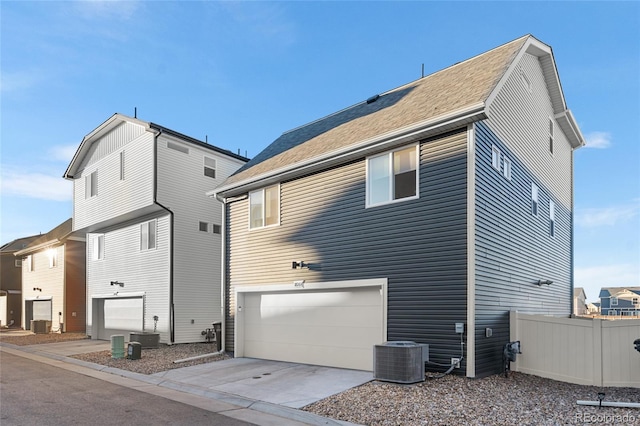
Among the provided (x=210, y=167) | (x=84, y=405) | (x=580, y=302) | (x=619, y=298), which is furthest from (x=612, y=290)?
(x=84, y=405)

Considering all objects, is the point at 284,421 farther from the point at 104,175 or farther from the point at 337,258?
the point at 104,175

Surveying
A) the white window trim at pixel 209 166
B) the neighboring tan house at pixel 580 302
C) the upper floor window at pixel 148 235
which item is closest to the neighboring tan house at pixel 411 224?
the white window trim at pixel 209 166

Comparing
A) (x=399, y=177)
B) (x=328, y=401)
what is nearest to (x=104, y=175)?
(x=399, y=177)

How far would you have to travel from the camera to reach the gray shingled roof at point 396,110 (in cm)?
1062

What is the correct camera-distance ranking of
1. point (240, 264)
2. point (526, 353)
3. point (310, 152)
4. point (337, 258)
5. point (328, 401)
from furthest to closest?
1. point (240, 264)
2. point (310, 152)
3. point (337, 258)
4. point (526, 353)
5. point (328, 401)

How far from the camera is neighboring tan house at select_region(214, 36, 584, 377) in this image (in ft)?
32.6

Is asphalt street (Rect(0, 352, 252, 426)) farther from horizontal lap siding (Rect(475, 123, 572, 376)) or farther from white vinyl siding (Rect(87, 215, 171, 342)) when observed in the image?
white vinyl siding (Rect(87, 215, 171, 342))

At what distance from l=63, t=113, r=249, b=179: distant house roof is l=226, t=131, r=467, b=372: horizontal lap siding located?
7528mm

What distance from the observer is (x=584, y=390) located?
9219 millimetres

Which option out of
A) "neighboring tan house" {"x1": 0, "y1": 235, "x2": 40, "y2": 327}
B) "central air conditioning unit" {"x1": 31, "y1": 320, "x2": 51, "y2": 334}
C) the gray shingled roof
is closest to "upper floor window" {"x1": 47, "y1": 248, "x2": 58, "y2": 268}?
"central air conditioning unit" {"x1": 31, "y1": 320, "x2": 51, "y2": 334}

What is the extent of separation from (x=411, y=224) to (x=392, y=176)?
1303 mm

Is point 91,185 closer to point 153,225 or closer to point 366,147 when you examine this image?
point 153,225

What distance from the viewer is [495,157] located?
36.2ft

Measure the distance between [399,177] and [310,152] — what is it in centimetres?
318
